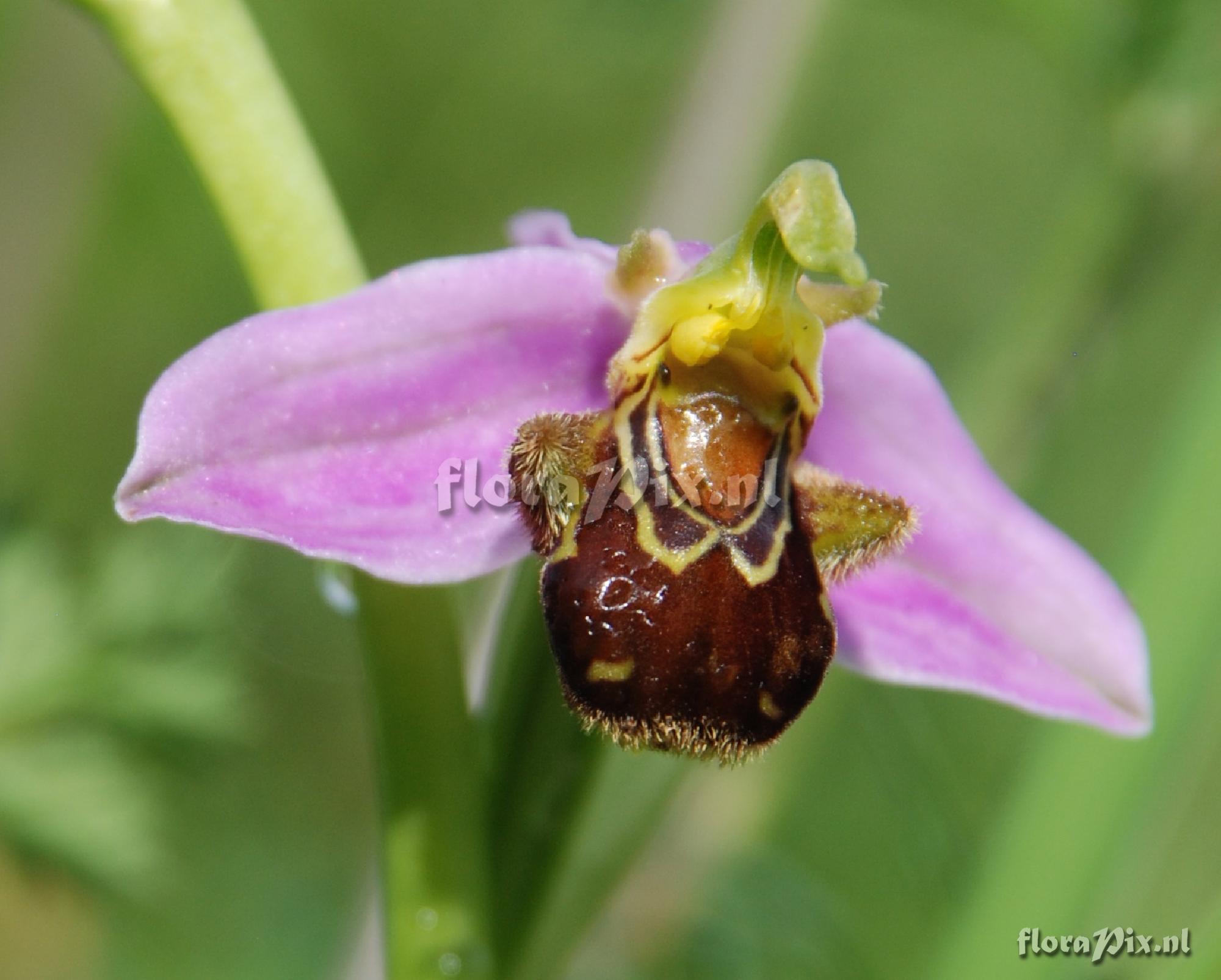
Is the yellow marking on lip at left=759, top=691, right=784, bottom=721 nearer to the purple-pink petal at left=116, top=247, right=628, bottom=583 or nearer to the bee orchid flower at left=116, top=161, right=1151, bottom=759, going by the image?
the bee orchid flower at left=116, top=161, right=1151, bottom=759

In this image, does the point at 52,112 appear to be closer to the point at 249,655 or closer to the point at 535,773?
the point at 249,655

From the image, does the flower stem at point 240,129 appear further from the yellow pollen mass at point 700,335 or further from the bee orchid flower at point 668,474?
the yellow pollen mass at point 700,335

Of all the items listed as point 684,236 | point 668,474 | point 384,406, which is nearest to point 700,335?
point 668,474

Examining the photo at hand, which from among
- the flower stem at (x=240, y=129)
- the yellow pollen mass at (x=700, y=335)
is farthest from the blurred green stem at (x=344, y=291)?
the yellow pollen mass at (x=700, y=335)

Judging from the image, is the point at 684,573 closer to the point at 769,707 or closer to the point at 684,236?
the point at 769,707

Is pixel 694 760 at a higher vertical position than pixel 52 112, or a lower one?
lower

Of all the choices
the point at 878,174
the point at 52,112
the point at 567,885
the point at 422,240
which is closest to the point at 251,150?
the point at 567,885
